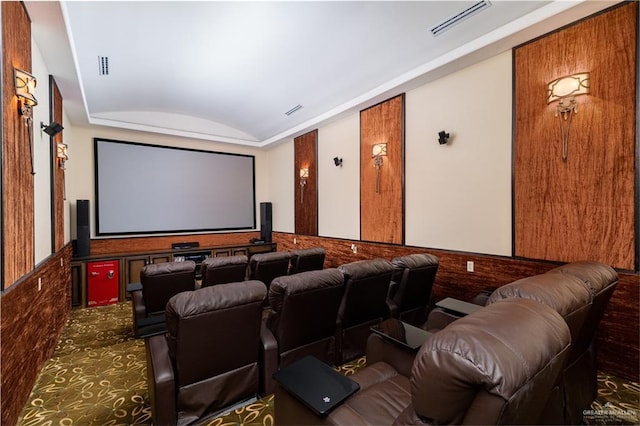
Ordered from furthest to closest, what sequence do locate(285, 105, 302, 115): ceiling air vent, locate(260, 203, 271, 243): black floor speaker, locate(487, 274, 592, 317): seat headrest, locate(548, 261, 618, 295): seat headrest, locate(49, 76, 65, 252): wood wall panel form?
locate(260, 203, 271, 243): black floor speaker → locate(285, 105, 302, 115): ceiling air vent → locate(49, 76, 65, 252): wood wall panel → locate(548, 261, 618, 295): seat headrest → locate(487, 274, 592, 317): seat headrest

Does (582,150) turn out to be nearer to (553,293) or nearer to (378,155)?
(553,293)

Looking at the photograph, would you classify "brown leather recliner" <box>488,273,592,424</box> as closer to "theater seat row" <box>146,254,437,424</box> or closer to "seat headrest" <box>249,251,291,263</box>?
"theater seat row" <box>146,254,437,424</box>

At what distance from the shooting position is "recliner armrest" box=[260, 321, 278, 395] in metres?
2.03

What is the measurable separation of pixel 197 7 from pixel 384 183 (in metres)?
3.21

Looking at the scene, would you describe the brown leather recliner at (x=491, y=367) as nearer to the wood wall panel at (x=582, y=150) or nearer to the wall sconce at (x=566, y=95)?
the wood wall panel at (x=582, y=150)

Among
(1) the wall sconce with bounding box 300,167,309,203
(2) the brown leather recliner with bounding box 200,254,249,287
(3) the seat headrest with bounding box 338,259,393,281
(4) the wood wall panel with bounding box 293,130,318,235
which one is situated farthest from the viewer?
(1) the wall sconce with bounding box 300,167,309,203

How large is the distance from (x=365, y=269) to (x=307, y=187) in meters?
4.02

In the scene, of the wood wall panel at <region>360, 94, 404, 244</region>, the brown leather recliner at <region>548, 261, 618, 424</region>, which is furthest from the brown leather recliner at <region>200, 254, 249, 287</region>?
the brown leather recliner at <region>548, 261, 618, 424</region>

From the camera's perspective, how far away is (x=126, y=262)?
5.13 meters

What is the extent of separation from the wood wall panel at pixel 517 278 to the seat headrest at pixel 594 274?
954 millimetres

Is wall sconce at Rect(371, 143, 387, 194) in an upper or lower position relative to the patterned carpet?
upper

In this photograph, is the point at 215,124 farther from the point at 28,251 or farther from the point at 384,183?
the point at 28,251

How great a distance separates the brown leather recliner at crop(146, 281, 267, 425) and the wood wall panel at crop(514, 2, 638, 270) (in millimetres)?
2824

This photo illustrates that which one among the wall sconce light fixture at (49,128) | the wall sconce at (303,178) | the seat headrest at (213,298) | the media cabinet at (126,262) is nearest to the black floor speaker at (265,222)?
the media cabinet at (126,262)
